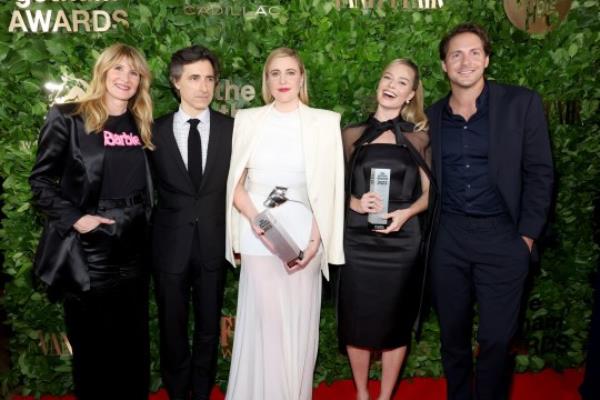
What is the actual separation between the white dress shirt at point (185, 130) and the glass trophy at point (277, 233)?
0.45 metres

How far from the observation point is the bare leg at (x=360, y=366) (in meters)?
3.15

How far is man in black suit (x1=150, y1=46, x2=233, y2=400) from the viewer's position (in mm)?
2857

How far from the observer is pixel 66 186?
Result: 2650 mm

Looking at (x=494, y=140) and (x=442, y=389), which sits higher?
(x=494, y=140)

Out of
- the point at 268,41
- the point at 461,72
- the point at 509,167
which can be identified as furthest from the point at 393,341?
the point at 268,41

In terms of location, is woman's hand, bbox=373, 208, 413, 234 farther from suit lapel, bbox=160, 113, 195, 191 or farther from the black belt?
the black belt

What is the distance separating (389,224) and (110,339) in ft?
5.56

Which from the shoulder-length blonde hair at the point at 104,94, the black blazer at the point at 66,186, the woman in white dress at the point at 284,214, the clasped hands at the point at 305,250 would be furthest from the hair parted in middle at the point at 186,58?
the clasped hands at the point at 305,250

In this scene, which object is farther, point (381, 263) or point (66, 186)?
point (381, 263)

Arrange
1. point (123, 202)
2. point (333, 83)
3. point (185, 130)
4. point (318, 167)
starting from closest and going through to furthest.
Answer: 1. point (123, 202)
2. point (318, 167)
3. point (185, 130)
4. point (333, 83)

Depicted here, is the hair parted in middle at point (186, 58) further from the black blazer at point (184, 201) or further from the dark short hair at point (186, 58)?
the black blazer at point (184, 201)

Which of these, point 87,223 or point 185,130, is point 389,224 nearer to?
point 185,130

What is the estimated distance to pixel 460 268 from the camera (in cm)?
289

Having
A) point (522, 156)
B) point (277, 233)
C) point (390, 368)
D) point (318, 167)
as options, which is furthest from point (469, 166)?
point (390, 368)
